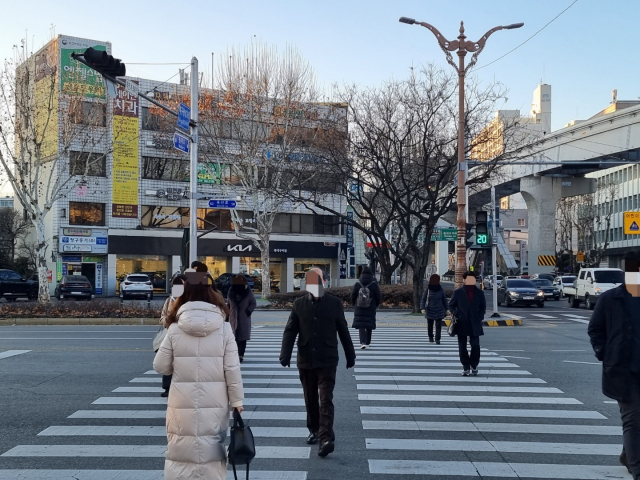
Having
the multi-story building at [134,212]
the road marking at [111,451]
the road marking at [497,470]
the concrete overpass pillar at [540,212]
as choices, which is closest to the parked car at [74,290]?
the multi-story building at [134,212]

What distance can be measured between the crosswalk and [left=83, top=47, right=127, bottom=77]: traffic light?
7233mm

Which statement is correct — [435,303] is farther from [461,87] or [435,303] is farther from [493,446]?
[493,446]

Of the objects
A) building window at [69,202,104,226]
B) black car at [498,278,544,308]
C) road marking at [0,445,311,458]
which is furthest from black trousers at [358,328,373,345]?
building window at [69,202,104,226]

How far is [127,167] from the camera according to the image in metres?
50.2

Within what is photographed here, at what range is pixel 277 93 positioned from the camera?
39500mm

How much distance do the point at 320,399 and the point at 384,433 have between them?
118 cm

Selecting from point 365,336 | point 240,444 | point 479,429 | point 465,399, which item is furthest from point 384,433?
point 365,336

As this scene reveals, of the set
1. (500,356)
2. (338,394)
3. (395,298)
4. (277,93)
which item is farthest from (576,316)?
(338,394)

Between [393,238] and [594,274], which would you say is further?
[393,238]

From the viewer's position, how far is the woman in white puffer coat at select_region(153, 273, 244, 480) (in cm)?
472

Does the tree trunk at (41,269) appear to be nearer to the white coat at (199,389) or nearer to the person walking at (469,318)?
the person walking at (469,318)

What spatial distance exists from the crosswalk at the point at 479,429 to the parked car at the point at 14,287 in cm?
3380

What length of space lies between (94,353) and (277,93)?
26.5 metres

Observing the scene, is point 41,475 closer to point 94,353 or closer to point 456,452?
point 456,452
